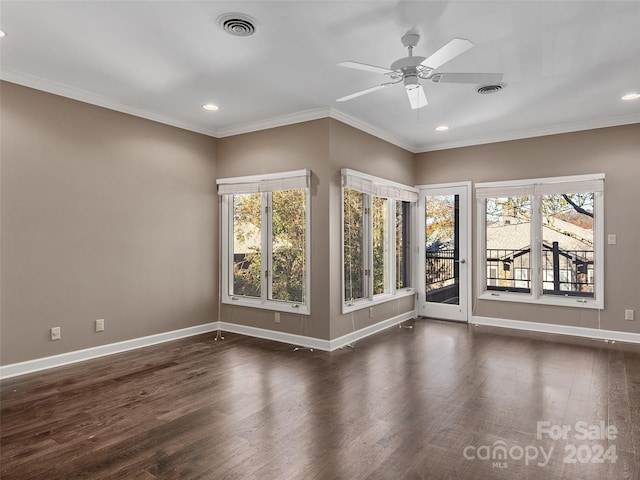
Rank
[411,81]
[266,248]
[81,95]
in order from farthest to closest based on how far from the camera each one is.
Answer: [266,248]
[81,95]
[411,81]

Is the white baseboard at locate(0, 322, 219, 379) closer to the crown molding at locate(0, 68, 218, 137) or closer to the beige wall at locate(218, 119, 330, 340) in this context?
the beige wall at locate(218, 119, 330, 340)

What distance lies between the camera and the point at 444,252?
6367 mm

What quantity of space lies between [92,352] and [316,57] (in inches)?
146

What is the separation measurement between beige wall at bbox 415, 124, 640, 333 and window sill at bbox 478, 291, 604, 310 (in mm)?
65

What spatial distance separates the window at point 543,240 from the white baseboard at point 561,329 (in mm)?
315

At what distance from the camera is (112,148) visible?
4.47m

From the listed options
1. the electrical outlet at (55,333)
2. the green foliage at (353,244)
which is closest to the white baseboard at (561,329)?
the green foliage at (353,244)

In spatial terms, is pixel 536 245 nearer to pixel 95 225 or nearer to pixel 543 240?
pixel 543 240

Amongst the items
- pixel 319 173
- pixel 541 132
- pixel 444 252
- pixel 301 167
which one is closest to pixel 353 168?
pixel 319 173

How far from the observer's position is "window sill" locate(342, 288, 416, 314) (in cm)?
501

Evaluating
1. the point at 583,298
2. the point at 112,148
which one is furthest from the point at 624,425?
the point at 112,148

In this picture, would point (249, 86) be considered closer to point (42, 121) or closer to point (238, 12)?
point (238, 12)

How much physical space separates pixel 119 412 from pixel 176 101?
3.17 metres

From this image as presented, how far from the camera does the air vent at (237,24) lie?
275 centimetres
